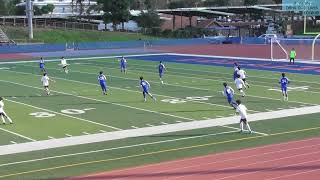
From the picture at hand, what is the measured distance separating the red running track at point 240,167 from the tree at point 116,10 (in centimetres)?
7868

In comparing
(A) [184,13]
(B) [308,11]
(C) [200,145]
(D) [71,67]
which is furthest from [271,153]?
(A) [184,13]

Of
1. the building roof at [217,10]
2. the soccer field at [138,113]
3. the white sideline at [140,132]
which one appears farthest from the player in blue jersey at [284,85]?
the building roof at [217,10]

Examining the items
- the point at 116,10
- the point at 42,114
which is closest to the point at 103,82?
the point at 42,114

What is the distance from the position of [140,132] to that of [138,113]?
159 inches

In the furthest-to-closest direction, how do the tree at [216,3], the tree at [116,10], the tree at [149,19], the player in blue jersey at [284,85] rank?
the tree at [216,3], the tree at [149,19], the tree at [116,10], the player in blue jersey at [284,85]

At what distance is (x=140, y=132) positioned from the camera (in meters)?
20.1

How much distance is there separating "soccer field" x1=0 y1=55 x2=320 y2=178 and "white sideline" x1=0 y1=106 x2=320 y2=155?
0.16 metres

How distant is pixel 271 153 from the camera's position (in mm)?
16328

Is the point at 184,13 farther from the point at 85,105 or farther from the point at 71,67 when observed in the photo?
the point at 85,105

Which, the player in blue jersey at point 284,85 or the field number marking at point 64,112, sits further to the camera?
the player in blue jersey at point 284,85

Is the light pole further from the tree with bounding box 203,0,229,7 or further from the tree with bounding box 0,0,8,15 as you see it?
the tree with bounding box 203,0,229,7

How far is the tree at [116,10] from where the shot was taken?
93.6m

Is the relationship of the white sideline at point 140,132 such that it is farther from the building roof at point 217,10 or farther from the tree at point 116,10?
the building roof at point 217,10

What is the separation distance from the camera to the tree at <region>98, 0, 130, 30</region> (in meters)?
93.6
